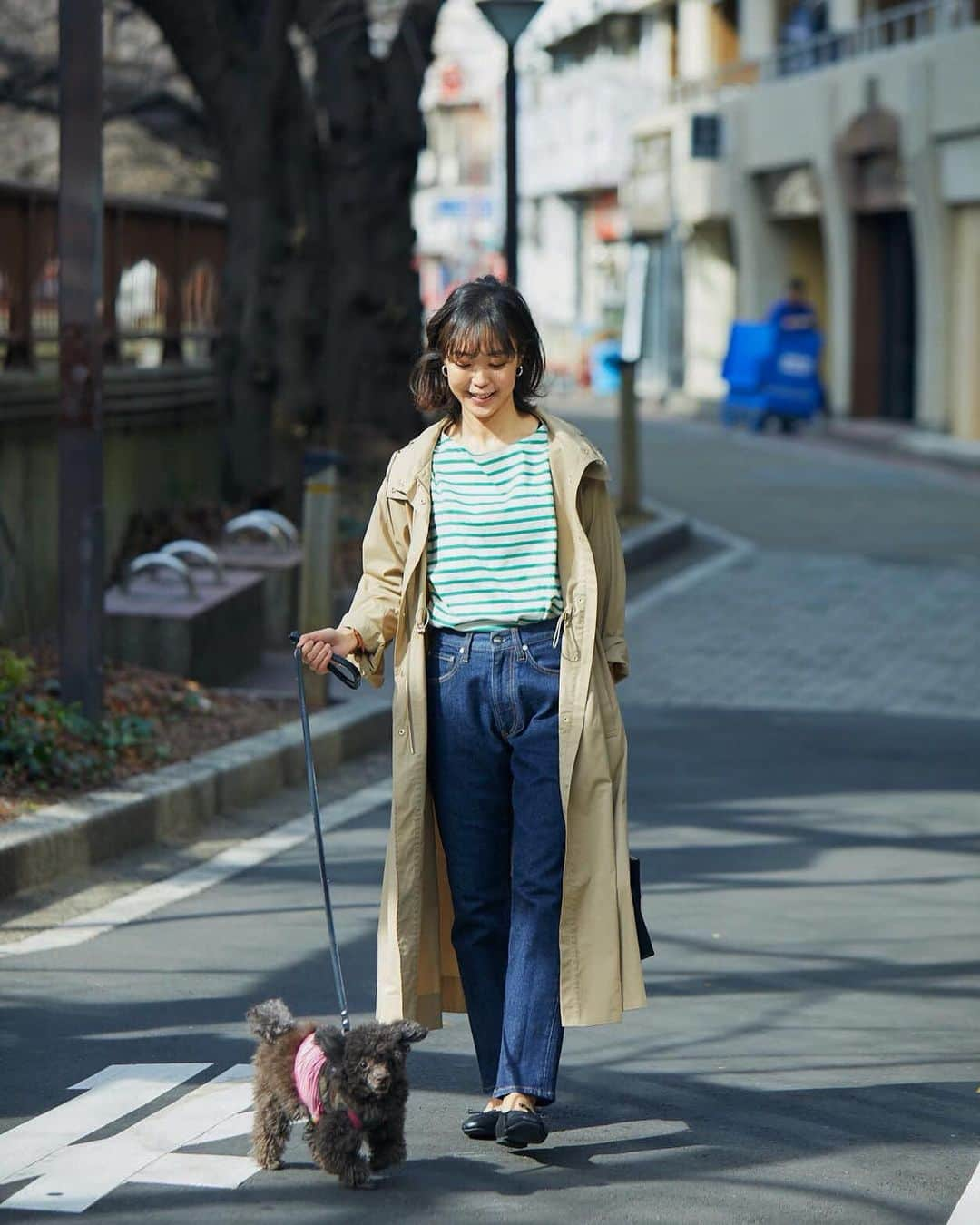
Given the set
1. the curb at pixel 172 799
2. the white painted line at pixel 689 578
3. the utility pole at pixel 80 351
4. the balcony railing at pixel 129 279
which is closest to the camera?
the curb at pixel 172 799

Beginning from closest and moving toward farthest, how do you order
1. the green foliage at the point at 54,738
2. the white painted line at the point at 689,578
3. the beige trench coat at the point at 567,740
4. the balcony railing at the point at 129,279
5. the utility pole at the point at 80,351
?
the beige trench coat at the point at 567,740 → the green foliage at the point at 54,738 → the utility pole at the point at 80,351 → the balcony railing at the point at 129,279 → the white painted line at the point at 689,578

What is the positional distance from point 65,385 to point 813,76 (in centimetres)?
2750

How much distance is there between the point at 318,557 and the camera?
33.8 feet

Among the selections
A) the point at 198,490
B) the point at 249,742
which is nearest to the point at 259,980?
the point at 249,742

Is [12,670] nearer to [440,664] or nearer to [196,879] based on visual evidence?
[196,879]

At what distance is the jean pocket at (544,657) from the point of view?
14.8ft

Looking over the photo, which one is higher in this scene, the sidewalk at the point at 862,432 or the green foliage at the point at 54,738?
the sidewalk at the point at 862,432

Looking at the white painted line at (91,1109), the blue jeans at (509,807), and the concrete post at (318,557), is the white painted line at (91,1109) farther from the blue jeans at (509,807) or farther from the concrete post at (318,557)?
the concrete post at (318,557)

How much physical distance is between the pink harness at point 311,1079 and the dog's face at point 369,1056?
2cm

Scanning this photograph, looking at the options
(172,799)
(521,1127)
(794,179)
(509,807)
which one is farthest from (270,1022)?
(794,179)

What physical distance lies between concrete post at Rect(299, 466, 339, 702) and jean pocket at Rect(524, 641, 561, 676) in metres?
5.70

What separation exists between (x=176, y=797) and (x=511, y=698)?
3.72 meters

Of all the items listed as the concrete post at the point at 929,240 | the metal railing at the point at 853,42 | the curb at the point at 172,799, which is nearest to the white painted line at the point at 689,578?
the curb at the point at 172,799

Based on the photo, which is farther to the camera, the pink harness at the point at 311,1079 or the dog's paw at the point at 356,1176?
the dog's paw at the point at 356,1176
